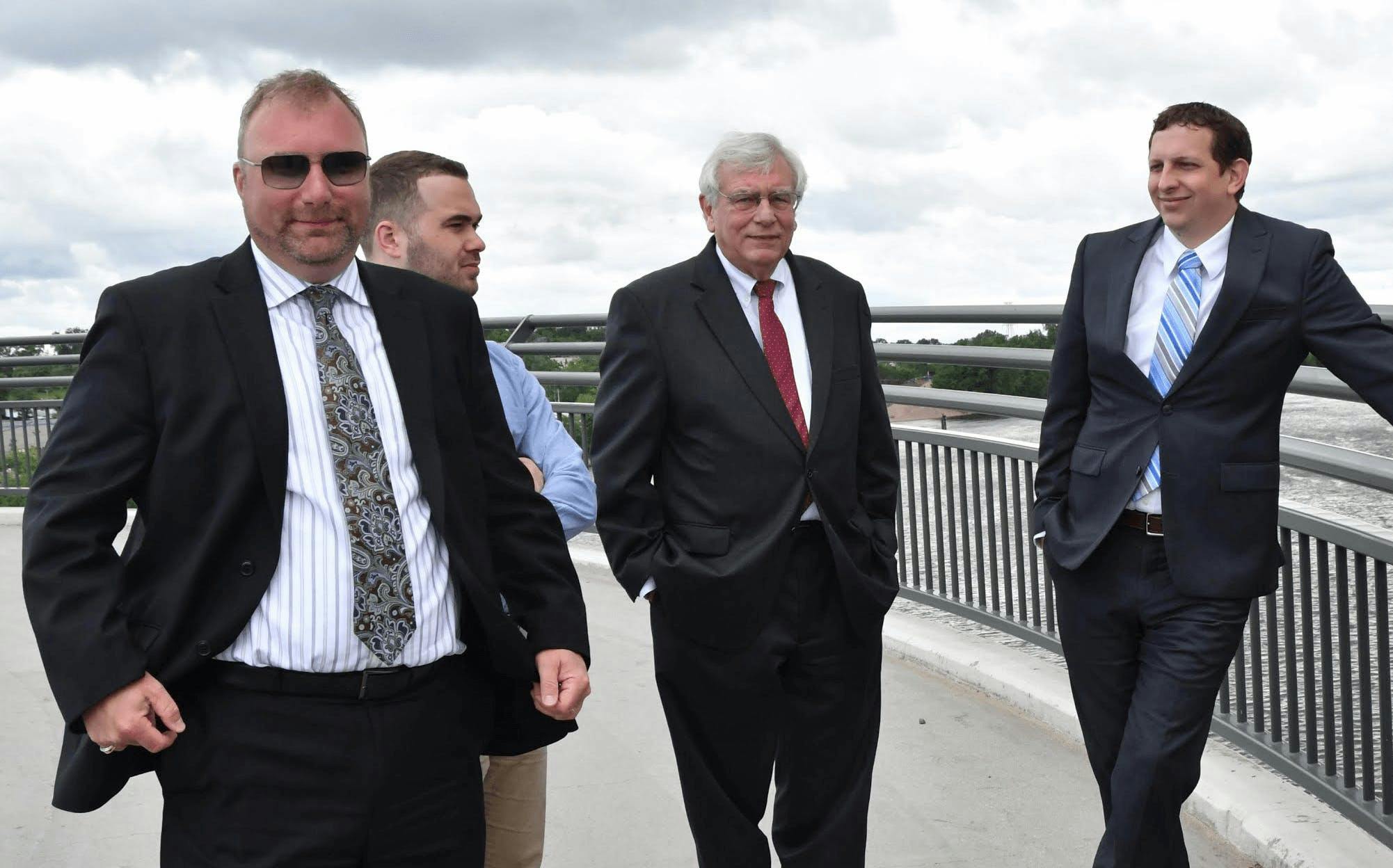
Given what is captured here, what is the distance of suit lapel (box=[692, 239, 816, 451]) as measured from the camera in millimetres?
3658

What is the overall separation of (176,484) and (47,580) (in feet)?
0.80

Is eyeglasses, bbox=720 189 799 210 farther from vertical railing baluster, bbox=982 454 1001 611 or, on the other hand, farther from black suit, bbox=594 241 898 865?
vertical railing baluster, bbox=982 454 1001 611

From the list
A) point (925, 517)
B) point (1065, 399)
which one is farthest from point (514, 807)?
point (925, 517)

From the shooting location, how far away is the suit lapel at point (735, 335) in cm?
366

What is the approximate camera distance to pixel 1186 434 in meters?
3.71

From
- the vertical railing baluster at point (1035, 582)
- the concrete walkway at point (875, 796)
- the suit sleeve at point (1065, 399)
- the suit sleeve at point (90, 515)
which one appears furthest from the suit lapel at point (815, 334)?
the vertical railing baluster at point (1035, 582)

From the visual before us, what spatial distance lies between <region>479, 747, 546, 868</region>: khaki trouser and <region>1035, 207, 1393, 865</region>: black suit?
58.3 inches

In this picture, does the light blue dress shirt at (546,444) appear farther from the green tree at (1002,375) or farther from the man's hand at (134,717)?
the green tree at (1002,375)

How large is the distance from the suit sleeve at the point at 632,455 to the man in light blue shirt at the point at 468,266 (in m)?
0.08

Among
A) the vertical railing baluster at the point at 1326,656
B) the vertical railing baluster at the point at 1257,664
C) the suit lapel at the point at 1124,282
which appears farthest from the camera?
the vertical railing baluster at the point at 1257,664

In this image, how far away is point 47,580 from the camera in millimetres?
2340

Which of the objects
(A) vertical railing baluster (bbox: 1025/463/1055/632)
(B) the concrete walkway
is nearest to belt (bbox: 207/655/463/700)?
(B) the concrete walkway

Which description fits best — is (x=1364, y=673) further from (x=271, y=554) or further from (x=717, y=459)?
(x=271, y=554)

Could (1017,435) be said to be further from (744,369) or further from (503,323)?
(503,323)
